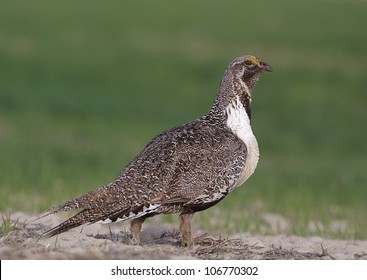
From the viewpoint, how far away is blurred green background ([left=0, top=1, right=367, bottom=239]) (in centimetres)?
1331

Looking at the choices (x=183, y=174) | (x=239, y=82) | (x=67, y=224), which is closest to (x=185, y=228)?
(x=183, y=174)

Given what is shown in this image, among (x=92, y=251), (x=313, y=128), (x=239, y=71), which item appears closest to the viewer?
(x=92, y=251)

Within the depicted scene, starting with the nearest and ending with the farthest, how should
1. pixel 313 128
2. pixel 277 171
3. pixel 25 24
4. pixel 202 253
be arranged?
pixel 202 253 < pixel 277 171 < pixel 313 128 < pixel 25 24

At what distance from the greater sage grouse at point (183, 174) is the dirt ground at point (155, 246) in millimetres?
254

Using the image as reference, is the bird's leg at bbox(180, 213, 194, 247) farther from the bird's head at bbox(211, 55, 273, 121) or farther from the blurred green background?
the blurred green background

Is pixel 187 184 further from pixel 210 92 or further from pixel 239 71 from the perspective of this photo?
pixel 210 92

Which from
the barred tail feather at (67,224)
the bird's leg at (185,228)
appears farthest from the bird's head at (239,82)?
the barred tail feather at (67,224)

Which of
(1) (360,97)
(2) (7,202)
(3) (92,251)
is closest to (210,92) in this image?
(1) (360,97)

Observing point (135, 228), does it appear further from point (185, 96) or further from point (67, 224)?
point (185, 96)

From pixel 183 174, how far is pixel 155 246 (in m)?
0.64

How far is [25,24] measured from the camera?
116ft

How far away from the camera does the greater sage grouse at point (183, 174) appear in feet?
25.5

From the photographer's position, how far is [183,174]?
26.1 feet

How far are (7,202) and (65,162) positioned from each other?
5.61 m
